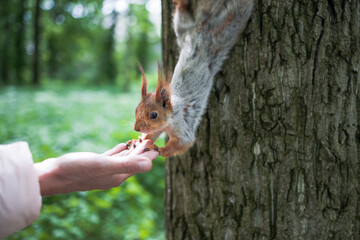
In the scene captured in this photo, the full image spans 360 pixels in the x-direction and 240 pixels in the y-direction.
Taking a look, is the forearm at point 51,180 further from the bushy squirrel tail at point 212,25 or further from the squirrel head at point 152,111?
the bushy squirrel tail at point 212,25

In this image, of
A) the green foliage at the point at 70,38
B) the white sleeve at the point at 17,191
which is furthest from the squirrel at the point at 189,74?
the green foliage at the point at 70,38

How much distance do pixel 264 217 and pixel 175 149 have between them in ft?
1.63

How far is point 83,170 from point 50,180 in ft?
0.47

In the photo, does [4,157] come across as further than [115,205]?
No

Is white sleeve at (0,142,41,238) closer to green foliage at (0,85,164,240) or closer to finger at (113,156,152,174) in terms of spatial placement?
finger at (113,156,152,174)

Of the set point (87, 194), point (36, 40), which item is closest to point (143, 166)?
point (87, 194)

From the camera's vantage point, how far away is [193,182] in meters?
1.43

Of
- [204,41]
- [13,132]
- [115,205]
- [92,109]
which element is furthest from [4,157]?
[92,109]

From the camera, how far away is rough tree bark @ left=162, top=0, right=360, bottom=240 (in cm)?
115

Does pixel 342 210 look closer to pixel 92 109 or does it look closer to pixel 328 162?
pixel 328 162

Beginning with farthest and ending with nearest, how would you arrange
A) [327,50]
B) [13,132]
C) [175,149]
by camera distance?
[13,132]
[175,149]
[327,50]

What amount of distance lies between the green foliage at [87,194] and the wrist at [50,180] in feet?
1.60

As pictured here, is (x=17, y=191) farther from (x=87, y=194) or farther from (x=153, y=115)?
(x=87, y=194)

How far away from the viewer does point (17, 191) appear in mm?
914
